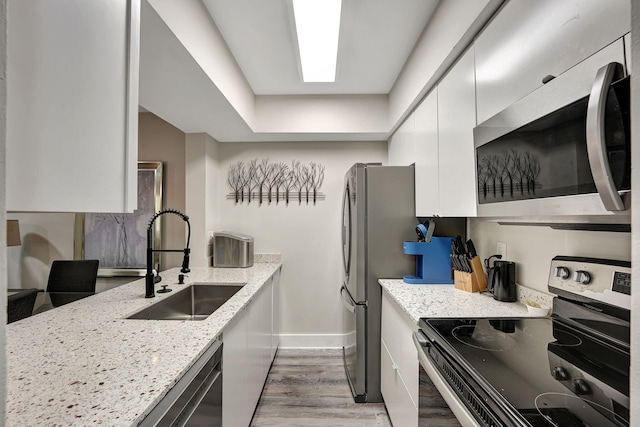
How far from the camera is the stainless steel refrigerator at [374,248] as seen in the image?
2.18 meters

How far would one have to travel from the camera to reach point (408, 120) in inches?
94.3

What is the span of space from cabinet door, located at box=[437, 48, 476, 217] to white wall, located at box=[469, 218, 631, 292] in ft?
1.11

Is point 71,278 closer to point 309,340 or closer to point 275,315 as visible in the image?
point 275,315

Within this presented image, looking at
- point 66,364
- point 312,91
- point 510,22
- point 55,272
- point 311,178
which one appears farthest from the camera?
point 311,178

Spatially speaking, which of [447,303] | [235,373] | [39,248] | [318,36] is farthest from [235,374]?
[39,248]

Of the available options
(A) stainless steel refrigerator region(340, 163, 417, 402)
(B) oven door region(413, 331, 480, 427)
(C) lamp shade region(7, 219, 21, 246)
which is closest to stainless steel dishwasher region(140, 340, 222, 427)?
(B) oven door region(413, 331, 480, 427)

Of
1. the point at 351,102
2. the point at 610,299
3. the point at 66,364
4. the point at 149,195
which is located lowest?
the point at 66,364

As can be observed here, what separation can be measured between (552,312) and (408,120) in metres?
1.62

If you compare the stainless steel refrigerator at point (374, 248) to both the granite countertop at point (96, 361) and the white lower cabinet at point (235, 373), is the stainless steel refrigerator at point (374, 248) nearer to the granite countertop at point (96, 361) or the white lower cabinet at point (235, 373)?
the white lower cabinet at point (235, 373)

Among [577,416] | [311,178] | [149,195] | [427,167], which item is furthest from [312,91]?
[577,416]

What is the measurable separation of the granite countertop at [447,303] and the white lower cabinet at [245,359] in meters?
0.85

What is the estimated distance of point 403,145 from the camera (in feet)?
8.39

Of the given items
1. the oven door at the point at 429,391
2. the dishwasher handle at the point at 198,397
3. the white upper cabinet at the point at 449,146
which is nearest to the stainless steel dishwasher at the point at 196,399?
the dishwasher handle at the point at 198,397

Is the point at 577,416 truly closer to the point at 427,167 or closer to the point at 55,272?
the point at 427,167
